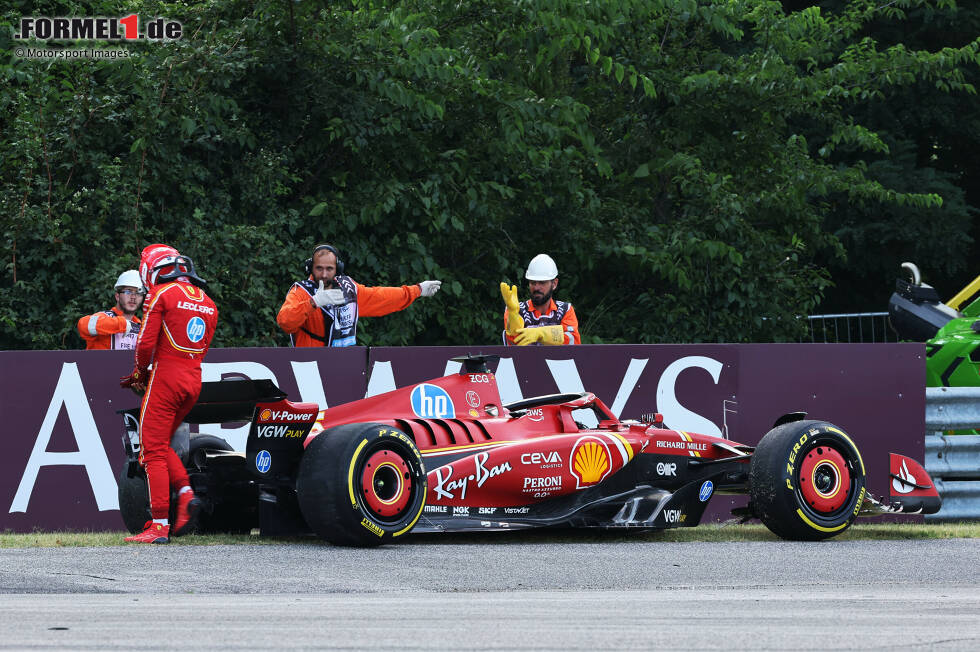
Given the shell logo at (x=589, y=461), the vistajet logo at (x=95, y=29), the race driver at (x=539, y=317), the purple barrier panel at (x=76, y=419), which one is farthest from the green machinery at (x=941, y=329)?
the vistajet logo at (x=95, y=29)

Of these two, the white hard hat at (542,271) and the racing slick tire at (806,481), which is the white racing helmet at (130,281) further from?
the racing slick tire at (806,481)

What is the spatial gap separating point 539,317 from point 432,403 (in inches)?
111

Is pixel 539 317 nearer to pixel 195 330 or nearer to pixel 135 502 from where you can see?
pixel 195 330

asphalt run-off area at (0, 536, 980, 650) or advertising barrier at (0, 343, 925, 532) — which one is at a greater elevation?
advertising barrier at (0, 343, 925, 532)

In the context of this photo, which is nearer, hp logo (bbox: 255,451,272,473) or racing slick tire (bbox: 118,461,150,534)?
hp logo (bbox: 255,451,272,473)

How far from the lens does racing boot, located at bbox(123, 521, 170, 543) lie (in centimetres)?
838

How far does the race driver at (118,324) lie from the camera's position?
1174 cm

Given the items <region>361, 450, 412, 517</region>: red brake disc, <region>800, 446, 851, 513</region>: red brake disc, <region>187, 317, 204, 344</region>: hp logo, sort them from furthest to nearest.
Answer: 1. <region>800, 446, 851, 513</region>: red brake disc
2. <region>187, 317, 204, 344</region>: hp logo
3. <region>361, 450, 412, 517</region>: red brake disc

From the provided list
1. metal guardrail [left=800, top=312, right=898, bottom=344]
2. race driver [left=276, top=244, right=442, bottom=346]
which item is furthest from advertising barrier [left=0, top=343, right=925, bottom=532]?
metal guardrail [left=800, top=312, right=898, bottom=344]

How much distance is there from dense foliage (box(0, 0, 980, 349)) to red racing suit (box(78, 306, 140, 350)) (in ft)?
7.02

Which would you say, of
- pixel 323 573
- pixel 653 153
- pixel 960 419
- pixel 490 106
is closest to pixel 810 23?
pixel 653 153

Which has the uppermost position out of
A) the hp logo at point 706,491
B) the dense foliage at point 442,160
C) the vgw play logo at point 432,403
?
the dense foliage at point 442,160

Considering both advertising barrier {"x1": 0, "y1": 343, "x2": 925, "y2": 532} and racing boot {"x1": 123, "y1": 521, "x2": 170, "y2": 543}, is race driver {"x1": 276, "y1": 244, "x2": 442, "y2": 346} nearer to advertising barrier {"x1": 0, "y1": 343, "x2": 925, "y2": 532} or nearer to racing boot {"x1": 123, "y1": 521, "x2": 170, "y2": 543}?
advertising barrier {"x1": 0, "y1": 343, "x2": 925, "y2": 532}

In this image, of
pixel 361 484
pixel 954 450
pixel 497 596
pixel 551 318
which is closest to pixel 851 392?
pixel 954 450
